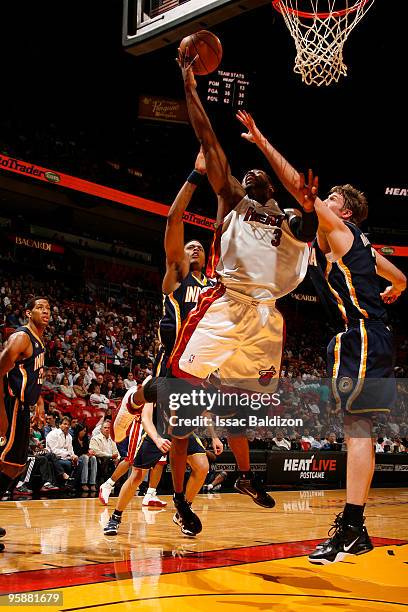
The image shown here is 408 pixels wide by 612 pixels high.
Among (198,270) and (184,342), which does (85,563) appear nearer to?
(184,342)

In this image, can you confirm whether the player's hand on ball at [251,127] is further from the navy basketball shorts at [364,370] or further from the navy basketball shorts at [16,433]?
the navy basketball shorts at [16,433]

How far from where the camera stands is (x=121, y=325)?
1948cm

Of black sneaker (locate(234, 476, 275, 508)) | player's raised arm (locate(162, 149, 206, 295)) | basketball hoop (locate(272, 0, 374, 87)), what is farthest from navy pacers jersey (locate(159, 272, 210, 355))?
basketball hoop (locate(272, 0, 374, 87))

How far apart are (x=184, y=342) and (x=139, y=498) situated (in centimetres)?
662

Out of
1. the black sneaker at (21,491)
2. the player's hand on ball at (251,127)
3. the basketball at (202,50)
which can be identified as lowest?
the black sneaker at (21,491)

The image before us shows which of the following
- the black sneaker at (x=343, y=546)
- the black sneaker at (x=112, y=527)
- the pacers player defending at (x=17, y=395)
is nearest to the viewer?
the black sneaker at (x=343, y=546)

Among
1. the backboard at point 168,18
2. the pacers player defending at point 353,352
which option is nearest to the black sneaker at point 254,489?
the pacers player defending at point 353,352

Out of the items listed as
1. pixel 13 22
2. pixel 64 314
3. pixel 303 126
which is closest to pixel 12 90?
pixel 13 22

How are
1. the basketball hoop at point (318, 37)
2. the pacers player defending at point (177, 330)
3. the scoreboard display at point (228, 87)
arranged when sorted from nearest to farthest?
the pacers player defending at point (177, 330), the basketball hoop at point (318, 37), the scoreboard display at point (228, 87)

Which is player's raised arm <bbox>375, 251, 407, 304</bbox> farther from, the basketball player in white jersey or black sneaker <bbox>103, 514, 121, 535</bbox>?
black sneaker <bbox>103, 514, 121, 535</bbox>

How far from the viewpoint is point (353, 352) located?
3.80 metres

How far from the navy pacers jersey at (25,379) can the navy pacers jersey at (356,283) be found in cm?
272

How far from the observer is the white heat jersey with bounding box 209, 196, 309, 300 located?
4496 mm

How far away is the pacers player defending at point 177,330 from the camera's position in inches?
188
